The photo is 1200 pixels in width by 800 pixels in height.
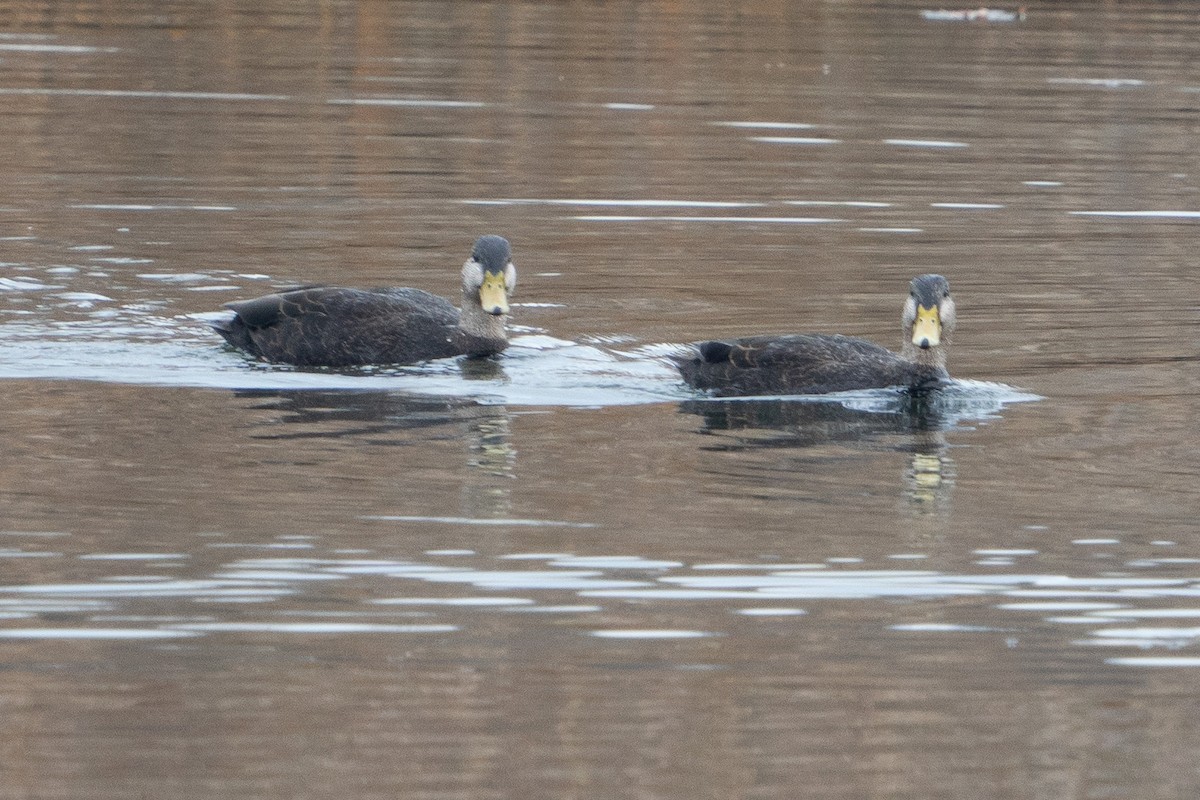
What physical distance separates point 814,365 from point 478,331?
229 centimetres

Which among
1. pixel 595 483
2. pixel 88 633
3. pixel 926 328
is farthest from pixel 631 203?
pixel 88 633

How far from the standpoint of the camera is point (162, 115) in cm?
2491

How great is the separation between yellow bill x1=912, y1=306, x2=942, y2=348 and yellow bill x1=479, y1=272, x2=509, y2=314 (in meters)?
2.57

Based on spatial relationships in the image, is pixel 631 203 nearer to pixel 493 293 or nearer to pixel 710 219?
pixel 710 219

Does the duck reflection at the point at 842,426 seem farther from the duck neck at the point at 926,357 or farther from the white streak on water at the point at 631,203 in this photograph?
the white streak on water at the point at 631,203

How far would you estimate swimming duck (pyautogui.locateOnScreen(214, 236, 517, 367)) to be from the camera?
514 inches

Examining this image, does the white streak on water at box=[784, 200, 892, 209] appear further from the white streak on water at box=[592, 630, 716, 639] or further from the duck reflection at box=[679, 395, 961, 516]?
the white streak on water at box=[592, 630, 716, 639]

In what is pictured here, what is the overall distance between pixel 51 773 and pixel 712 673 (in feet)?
7.09

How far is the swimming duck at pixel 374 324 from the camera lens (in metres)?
13.0

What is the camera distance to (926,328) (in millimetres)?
11891

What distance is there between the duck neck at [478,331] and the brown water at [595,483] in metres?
0.17

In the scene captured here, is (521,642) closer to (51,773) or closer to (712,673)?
(712,673)

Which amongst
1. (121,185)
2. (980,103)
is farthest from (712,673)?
(980,103)

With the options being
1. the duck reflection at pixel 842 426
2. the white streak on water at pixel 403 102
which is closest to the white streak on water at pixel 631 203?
the white streak on water at pixel 403 102
